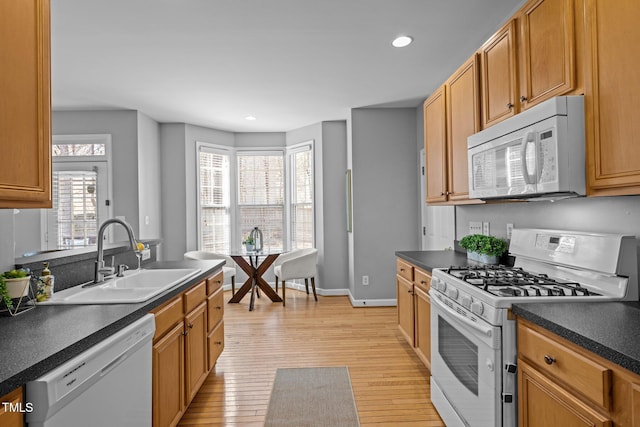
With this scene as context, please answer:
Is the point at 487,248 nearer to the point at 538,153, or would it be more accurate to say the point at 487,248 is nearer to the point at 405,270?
the point at 405,270

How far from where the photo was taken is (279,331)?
3910 mm

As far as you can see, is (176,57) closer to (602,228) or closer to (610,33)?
(610,33)

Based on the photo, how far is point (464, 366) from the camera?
188 cm

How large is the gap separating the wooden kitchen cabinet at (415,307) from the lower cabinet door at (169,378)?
5.35ft

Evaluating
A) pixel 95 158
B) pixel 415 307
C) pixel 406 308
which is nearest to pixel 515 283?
pixel 415 307

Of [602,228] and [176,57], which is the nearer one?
[602,228]

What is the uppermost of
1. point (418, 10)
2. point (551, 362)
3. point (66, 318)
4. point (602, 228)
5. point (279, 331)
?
point (418, 10)

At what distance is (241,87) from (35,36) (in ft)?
8.75

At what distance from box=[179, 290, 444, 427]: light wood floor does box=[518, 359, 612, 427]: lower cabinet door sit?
92 cm

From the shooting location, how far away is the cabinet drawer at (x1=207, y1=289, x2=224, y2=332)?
2.68m

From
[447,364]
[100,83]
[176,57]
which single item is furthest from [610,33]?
[100,83]

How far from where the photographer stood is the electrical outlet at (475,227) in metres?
3.07

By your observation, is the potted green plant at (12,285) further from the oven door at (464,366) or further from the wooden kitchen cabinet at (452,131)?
the wooden kitchen cabinet at (452,131)

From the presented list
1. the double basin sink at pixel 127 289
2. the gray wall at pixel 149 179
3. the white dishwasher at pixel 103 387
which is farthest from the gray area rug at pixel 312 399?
the gray wall at pixel 149 179
